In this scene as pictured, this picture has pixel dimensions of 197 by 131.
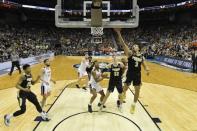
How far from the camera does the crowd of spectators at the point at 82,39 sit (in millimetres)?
29375

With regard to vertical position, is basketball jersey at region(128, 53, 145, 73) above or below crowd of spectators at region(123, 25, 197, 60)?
below

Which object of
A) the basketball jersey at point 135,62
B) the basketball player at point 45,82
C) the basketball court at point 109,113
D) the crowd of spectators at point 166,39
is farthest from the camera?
the crowd of spectators at point 166,39

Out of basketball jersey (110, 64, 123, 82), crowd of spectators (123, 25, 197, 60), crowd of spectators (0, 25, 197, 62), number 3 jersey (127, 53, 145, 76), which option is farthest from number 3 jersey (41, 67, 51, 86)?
crowd of spectators (0, 25, 197, 62)

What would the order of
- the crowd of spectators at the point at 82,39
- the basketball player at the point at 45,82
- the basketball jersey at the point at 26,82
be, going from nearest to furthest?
the basketball jersey at the point at 26,82, the basketball player at the point at 45,82, the crowd of spectators at the point at 82,39

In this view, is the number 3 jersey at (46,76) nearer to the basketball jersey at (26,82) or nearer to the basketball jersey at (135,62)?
the basketball jersey at (26,82)

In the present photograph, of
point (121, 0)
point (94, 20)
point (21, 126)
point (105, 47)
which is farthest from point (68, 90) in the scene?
point (105, 47)

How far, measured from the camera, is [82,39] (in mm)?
41031

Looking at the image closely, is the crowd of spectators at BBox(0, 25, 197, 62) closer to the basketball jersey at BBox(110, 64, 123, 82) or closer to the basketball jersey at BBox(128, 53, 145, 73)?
the basketball jersey at BBox(110, 64, 123, 82)

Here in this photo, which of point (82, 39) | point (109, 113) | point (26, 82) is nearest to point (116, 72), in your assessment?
point (109, 113)

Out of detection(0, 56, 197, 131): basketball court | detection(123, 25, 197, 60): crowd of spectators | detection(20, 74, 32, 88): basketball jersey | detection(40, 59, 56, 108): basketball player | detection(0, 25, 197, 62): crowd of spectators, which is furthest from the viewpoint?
detection(0, 25, 197, 62): crowd of spectators

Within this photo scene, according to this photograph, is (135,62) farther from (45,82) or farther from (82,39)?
(82,39)

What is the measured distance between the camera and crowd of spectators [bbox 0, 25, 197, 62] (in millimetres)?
29375

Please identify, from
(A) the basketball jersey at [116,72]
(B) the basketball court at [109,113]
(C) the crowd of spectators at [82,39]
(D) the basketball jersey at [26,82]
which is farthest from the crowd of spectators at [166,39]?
(D) the basketball jersey at [26,82]

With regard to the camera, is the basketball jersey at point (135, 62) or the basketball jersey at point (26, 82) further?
the basketball jersey at point (135, 62)
